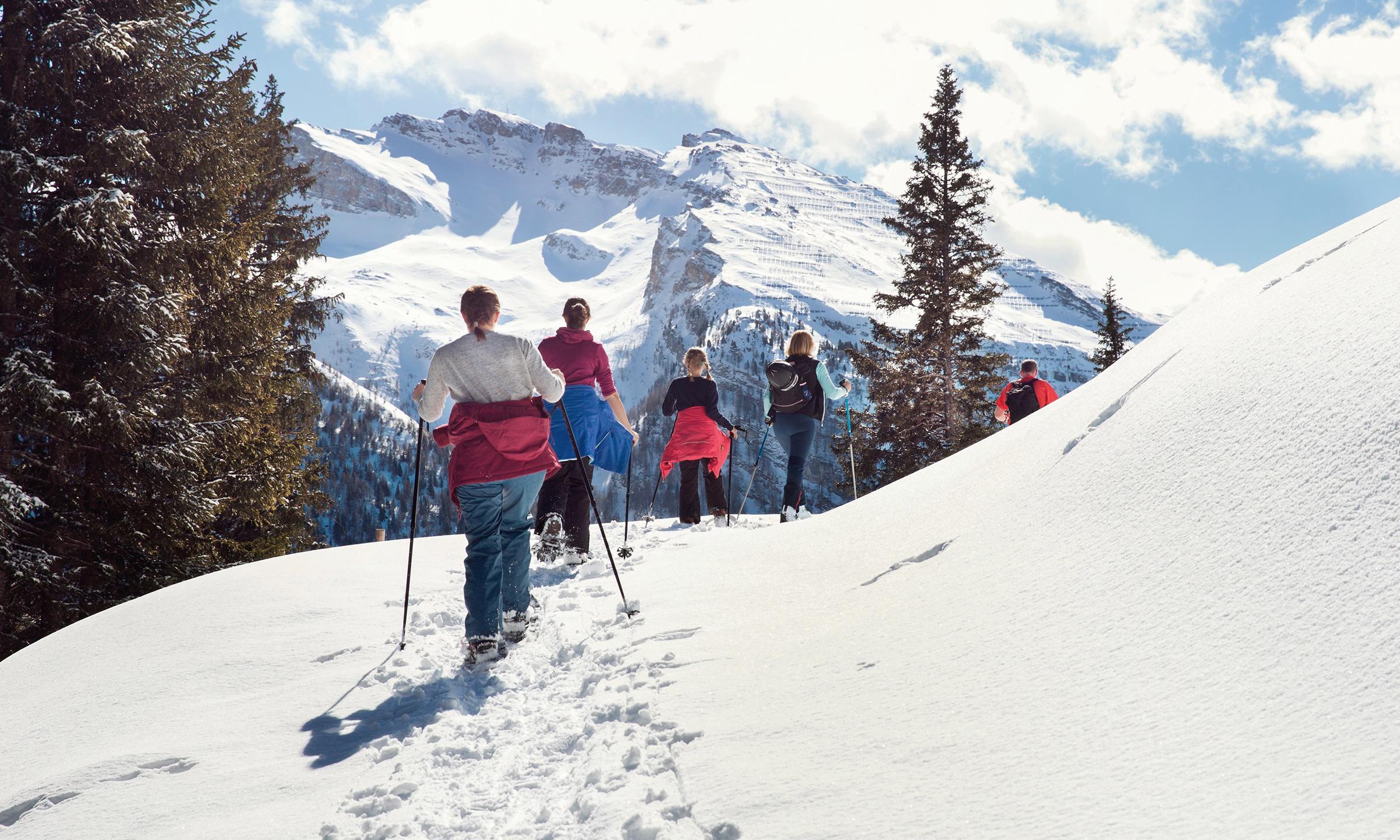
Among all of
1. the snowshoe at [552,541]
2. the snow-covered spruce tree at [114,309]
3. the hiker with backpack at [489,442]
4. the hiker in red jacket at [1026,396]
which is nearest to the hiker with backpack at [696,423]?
the snowshoe at [552,541]

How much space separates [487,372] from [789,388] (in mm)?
5385

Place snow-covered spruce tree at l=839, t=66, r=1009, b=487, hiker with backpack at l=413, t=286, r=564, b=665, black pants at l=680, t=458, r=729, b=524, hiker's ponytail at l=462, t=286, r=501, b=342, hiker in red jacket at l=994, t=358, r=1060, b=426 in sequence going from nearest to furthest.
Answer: hiker with backpack at l=413, t=286, r=564, b=665 < hiker's ponytail at l=462, t=286, r=501, b=342 < black pants at l=680, t=458, r=729, b=524 < hiker in red jacket at l=994, t=358, r=1060, b=426 < snow-covered spruce tree at l=839, t=66, r=1009, b=487

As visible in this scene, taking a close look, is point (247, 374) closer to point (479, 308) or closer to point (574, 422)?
point (574, 422)

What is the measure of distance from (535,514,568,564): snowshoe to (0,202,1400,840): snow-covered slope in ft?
6.72

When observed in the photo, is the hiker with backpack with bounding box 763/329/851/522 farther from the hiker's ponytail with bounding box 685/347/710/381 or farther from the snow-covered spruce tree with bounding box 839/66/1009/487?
the snow-covered spruce tree with bounding box 839/66/1009/487

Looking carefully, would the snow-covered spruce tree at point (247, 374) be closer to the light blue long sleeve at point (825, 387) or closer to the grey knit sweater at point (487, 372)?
the grey knit sweater at point (487, 372)

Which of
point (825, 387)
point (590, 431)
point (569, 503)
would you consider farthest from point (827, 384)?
point (569, 503)

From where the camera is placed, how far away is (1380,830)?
131 cm

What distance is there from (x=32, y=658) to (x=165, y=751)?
9.59 ft

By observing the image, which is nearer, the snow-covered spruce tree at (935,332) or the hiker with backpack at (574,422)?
the hiker with backpack at (574,422)

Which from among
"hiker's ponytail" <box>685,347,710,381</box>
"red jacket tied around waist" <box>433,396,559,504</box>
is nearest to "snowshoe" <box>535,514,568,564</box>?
"red jacket tied around waist" <box>433,396,559,504</box>

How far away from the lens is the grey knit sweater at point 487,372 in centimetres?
465

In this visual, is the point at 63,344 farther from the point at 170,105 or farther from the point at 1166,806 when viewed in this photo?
the point at 1166,806

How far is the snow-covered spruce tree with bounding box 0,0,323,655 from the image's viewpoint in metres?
8.46
